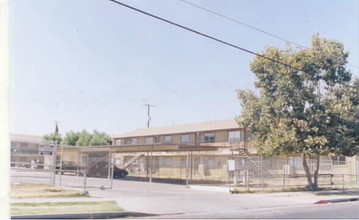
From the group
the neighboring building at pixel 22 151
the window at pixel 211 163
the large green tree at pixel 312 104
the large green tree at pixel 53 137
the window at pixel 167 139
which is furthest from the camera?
the large green tree at pixel 53 137

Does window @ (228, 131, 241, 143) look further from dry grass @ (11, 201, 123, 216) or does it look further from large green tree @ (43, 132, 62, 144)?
large green tree @ (43, 132, 62, 144)

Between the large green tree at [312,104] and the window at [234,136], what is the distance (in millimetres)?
18957

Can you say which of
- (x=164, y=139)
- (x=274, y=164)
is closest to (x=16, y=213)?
(x=274, y=164)

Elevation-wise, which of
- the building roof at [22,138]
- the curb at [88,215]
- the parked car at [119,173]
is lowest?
the parked car at [119,173]

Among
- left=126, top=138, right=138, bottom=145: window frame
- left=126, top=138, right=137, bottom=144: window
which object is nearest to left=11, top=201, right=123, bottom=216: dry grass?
left=126, top=138, right=138, bottom=145: window frame

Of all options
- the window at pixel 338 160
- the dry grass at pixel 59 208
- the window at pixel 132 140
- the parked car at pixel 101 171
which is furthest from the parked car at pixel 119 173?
the dry grass at pixel 59 208

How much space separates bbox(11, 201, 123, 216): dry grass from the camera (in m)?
11.7

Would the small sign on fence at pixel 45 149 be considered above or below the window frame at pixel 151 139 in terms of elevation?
below

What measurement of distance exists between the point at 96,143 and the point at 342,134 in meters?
52.6

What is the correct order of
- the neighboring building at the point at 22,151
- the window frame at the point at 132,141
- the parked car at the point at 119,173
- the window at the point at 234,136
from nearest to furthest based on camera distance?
the neighboring building at the point at 22,151
the parked car at the point at 119,173
the window at the point at 234,136
the window frame at the point at 132,141

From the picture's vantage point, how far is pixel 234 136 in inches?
1764

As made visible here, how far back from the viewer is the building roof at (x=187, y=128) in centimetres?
4681

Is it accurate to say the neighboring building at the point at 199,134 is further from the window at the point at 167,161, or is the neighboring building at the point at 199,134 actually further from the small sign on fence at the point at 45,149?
the small sign on fence at the point at 45,149

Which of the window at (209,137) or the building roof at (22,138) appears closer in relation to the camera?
the building roof at (22,138)
